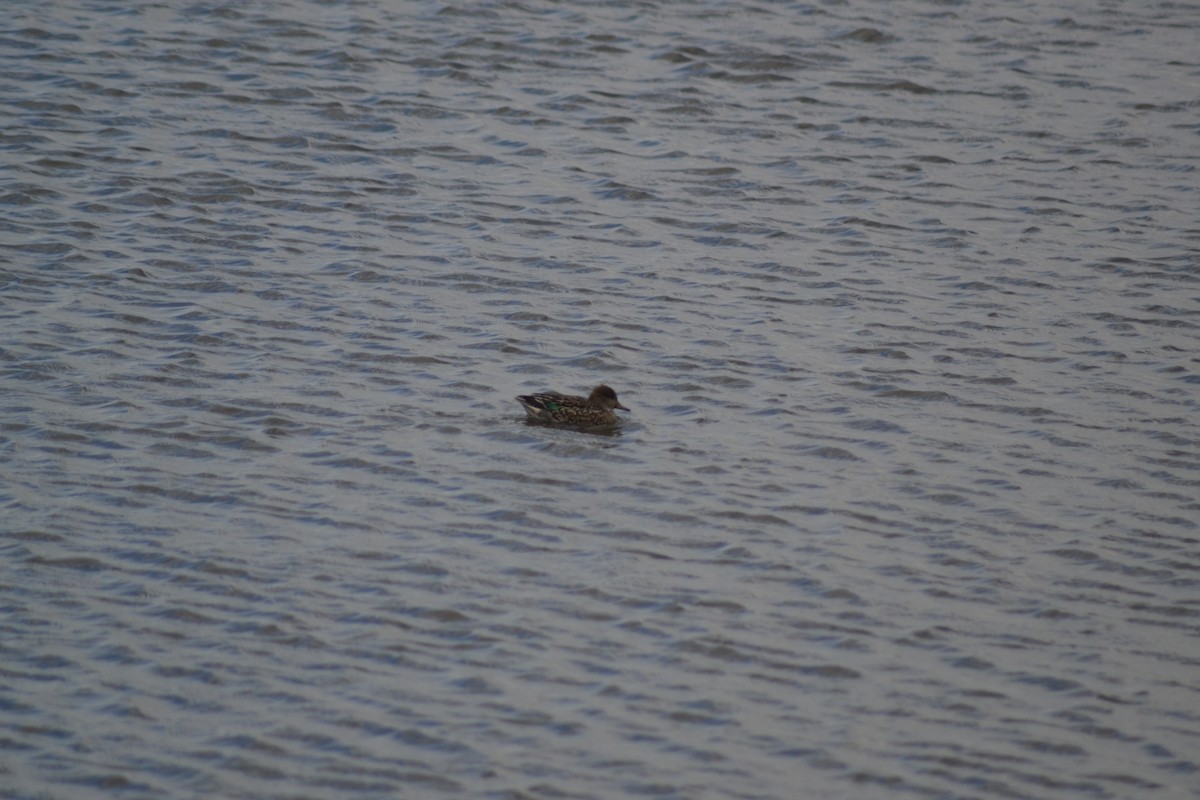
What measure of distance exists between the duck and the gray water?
7.4 inches

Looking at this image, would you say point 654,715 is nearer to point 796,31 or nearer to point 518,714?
point 518,714

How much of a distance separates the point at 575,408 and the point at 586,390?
807 mm

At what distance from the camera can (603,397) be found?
9.79 metres

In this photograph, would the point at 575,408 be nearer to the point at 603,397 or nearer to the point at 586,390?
the point at 603,397

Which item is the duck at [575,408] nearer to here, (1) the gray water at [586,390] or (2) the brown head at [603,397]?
(2) the brown head at [603,397]

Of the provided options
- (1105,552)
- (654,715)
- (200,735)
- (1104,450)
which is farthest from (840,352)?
(200,735)

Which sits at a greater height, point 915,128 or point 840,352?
point 915,128

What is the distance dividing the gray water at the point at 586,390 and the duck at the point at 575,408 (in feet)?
0.62

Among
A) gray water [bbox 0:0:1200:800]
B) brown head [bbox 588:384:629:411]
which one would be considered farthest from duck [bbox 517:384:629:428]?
gray water [bbox 0:0:1200:800]

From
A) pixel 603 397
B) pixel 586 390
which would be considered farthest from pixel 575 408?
pixel 586 390

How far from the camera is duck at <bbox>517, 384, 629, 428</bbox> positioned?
965 centimetres

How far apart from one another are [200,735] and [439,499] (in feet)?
8.14

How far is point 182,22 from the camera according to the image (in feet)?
57.9

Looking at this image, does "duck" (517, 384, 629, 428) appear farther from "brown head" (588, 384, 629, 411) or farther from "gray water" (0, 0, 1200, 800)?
"gray water" (0, 0, 1200, 800)
